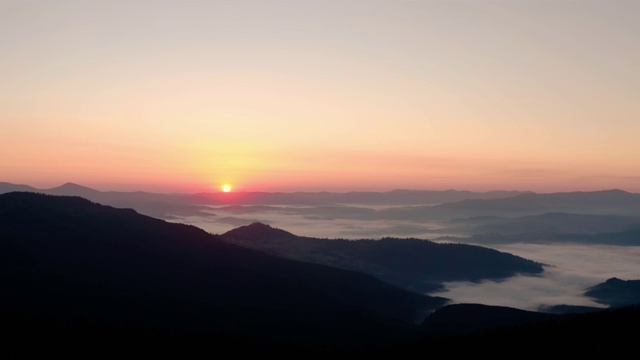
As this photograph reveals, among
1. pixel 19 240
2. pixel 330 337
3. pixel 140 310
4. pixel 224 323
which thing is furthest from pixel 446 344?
pixel 19 240

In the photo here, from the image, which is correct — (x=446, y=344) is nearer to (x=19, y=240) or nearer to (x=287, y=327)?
(x=287, y=327)

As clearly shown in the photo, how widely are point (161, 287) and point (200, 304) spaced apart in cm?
1626

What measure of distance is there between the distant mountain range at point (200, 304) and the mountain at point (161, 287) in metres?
0.35

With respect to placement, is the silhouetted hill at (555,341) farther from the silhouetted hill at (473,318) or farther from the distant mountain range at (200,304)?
the silhouetted hill at (473,318)

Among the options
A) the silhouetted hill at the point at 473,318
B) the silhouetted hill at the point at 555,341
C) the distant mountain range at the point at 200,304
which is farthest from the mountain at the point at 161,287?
the silhouetted hill at the point at 555,341

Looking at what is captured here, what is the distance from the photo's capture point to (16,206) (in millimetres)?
152250

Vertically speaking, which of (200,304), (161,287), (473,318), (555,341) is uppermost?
(555,341)

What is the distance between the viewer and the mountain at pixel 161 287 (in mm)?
100062

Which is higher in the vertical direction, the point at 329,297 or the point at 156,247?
the point at 156,247

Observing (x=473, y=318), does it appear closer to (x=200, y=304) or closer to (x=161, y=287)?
(x=200, y=304)

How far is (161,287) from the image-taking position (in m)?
127

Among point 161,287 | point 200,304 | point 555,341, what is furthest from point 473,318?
point 555,341

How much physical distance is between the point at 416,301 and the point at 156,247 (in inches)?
3115

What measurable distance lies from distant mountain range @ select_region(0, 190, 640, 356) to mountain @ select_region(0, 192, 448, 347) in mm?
352
